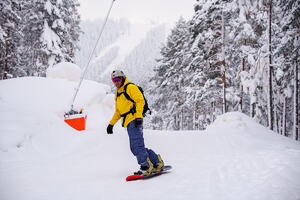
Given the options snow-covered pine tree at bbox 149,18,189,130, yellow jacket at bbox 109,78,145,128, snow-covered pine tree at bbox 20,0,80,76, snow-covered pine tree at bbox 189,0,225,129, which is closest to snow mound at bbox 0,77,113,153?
yellow jacket at bbox 109,78,145,128

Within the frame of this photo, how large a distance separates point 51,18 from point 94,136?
1343cm

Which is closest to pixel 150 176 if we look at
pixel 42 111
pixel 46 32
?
pixel 42 111

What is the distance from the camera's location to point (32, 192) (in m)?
3.10

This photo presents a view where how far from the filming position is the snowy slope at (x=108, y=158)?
2.90 meters

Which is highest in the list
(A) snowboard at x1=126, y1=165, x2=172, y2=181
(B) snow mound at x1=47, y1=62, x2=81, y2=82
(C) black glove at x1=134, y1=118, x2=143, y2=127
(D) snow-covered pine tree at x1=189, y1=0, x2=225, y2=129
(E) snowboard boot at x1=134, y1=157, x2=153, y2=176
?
(D) snow-covered pine tree at x1=189, y1=0, x2=225, y2=129

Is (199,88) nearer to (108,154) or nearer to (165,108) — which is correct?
(165,108)

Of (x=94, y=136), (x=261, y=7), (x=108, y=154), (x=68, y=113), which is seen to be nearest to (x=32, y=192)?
(x=108, y=154)

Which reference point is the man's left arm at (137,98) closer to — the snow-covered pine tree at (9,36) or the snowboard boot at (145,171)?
the snowboard boot at (145,171)

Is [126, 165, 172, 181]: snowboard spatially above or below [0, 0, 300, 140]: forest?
below

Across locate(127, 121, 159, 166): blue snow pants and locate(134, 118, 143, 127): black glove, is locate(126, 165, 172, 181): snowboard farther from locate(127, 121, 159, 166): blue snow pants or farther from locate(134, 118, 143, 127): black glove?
locate(134, 118, 143, 127): black glove

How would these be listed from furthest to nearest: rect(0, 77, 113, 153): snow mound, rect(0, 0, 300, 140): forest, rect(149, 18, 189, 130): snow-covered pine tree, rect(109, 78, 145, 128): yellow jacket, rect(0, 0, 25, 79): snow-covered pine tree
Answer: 1. rect(149, 18, 189, 130): snow-covered pine tree
2. rect(0, 0, 25, 79): snow-covered pine tree
3. rect(0, 0, 300, 140): forest
4. rect(0, 77, 113, 153): snow mound
5. rect(109, 78, 145, 128): yellow jacket

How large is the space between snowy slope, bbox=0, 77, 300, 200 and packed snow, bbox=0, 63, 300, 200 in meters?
0.01

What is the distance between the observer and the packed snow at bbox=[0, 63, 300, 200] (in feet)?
9.53

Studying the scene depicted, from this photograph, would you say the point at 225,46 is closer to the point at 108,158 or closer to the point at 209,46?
the point at 209,46
